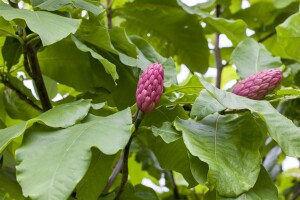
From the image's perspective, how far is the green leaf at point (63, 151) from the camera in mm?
614

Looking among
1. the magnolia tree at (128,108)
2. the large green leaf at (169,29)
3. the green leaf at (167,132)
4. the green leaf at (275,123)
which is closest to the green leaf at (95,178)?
the magnolia tree at (128,108)

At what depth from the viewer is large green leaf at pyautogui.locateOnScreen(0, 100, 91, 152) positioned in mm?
695

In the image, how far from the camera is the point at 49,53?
44.3 inches

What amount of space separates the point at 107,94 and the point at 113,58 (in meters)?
0.07

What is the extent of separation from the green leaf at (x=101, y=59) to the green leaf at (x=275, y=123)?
6.3 inches

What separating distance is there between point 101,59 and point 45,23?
4.3 inches

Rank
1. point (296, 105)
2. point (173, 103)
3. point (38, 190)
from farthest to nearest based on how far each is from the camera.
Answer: point (296, 105) < point (173, 103) < point (38, 190)

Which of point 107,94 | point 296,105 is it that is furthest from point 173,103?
point 296,105

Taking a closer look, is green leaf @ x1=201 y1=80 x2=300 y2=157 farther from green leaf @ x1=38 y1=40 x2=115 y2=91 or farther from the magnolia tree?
green leaf @ x1=38 y1=40 x2=115 y2=91

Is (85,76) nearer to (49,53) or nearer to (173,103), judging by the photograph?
(49,53)

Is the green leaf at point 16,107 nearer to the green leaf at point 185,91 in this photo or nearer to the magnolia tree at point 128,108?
the magnolia tree at point 128,108

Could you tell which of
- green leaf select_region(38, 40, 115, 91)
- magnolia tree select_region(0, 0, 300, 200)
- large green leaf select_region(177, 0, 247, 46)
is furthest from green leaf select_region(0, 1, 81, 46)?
large green leaf select_region(177, 0, 247, 46)

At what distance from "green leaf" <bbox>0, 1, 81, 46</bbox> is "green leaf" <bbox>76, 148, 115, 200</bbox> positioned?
201 mm

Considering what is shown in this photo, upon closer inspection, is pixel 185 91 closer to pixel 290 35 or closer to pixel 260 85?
pixel 260 85
